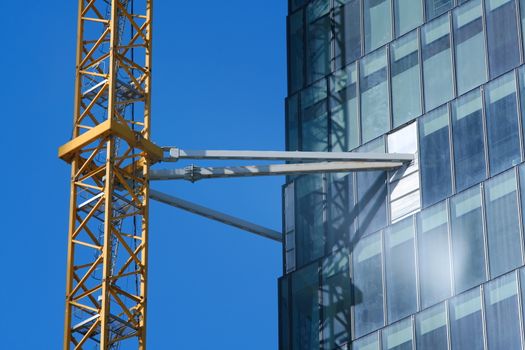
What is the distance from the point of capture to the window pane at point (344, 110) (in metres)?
81.4

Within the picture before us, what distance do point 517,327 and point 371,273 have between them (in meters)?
9.16

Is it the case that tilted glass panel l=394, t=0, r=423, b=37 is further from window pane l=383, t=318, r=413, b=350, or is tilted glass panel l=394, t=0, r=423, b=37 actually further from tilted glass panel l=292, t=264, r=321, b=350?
window pane l=383, t=318, r=413, b=350

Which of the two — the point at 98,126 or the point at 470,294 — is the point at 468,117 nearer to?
the point at 470,294

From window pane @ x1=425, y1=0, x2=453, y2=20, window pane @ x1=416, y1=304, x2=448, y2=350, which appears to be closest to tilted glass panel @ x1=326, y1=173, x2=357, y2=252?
window pane @ x1=416, y1=304, x2=448, y2=350

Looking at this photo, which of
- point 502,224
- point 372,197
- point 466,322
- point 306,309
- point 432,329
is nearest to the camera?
point 502,224

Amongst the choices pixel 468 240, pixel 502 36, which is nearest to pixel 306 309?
pixel 468 240

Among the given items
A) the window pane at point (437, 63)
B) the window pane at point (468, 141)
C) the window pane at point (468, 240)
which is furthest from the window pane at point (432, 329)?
the window pane at point (437, 63)

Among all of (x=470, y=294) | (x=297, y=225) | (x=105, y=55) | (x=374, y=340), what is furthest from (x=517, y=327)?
(x=105, y=55)

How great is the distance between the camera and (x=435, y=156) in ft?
250

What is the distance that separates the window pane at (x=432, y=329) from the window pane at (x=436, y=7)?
1224 centimetres

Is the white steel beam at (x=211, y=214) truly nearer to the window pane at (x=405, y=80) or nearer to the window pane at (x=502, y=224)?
the window pane at (x=405, y=80)

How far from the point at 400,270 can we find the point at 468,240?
390 cm

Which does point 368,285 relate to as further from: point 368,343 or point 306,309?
point 306,309

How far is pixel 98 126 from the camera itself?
7531 cm
